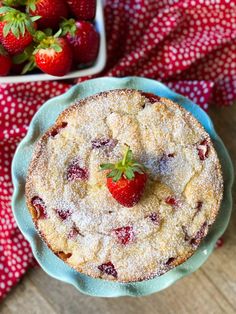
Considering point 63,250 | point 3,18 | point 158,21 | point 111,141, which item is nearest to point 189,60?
point 158,21

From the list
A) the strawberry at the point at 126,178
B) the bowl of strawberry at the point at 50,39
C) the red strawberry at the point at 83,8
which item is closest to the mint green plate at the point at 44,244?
the bowl of strawberry at the point at 50,39

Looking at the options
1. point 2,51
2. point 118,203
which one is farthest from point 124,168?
point 2,51

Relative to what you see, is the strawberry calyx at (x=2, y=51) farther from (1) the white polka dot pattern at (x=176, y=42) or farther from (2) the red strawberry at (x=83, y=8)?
(1) the white polka dot pattern at (x=176, y=42)

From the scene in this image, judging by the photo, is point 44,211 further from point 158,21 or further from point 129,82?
point 158,21

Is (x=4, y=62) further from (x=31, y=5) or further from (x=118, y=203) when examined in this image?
(x=118, y=203)

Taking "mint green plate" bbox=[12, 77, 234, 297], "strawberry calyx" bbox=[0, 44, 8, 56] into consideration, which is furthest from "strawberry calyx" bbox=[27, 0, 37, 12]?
"mint green plate" bbox=[12, 77, 234, 297]
